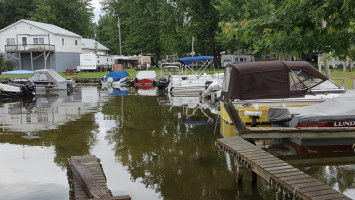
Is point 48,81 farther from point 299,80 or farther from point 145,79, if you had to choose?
point 299,80

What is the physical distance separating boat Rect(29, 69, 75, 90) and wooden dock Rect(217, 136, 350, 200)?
92.5ft

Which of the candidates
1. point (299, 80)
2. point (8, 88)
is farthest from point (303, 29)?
point (8, 88)

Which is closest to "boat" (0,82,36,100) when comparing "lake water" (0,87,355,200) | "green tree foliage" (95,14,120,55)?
"lake water" (0,87,355,200)

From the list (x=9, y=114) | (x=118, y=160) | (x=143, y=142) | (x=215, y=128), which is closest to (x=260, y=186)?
(x=118, y=160)

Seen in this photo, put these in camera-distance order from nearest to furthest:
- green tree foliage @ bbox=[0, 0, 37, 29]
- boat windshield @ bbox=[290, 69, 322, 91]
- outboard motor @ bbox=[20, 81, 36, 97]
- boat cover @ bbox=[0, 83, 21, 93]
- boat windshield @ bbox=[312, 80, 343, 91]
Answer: boat windshield @ bbox=[290, 69, 322, 91]
boat windshield @ bbox=[312, 80, 343, 91]
boat cover @ bbox=[0, 83, 21, 93]
outboard motor @ bbox=[20, 81, 36, 97]
green tree foliage @ bbox=[0, 0, 37, 29]

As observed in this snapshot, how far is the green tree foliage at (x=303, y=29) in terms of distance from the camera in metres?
5.35

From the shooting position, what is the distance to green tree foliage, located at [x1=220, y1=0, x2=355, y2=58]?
17.6 feet

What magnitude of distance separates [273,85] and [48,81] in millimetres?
26025

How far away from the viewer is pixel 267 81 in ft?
42.5

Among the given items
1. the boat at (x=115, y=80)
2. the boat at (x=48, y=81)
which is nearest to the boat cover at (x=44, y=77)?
the boat at (x=48, y=81)

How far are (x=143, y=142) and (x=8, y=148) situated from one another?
446 cm

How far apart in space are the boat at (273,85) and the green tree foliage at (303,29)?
21.0 ft

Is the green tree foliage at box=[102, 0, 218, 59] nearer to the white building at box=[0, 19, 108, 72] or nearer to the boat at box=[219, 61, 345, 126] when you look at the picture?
the white building at box=[0, 19, 108, 72]

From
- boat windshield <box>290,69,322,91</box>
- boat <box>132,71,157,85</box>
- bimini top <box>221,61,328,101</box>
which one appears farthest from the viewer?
boat <box>132,71,157,85</box>
